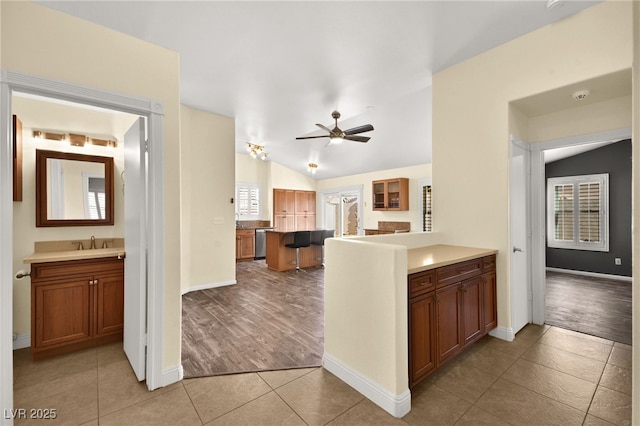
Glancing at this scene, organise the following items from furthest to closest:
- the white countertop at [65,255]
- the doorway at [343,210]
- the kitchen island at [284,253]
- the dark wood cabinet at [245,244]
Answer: the doorway at [343,210]
the dark wood cabinet at [245,244]
the kitchen island at [284,253]
the white countertop at [65,255]

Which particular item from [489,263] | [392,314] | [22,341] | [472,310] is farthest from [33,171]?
[489,263]

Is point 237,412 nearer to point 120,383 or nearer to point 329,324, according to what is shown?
point 329,324

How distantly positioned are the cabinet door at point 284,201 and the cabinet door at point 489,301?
6.46 m

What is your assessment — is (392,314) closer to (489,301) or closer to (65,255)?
(489,301)

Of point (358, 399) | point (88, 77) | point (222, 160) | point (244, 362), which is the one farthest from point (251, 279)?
point (88, 77)

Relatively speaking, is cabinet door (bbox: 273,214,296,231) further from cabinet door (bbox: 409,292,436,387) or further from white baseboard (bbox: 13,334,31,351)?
Answer: cabinet door (bbox: 409,292,436,387)

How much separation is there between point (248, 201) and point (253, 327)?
5.48m

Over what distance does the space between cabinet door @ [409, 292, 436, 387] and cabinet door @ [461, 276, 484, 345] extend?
50cm

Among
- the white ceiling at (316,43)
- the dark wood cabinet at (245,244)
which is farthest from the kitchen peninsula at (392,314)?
the dark wood cabinet at (245,244)

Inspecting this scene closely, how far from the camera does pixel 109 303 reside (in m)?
2.77

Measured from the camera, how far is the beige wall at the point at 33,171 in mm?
2713

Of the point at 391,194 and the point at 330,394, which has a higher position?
the point at 391,194

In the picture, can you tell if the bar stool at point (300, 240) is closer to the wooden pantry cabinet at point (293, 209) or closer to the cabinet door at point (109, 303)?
the wooden pantry cabinet at point (293, 209)

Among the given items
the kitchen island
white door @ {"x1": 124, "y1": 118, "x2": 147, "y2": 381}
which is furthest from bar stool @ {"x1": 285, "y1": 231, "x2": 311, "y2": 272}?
white door @ {"x1": 124, "y1": 118, "x2": 147, "y2": 381}
